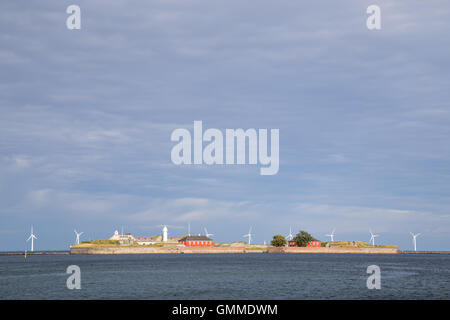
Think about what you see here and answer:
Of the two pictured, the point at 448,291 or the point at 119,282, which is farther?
the point at 119,282

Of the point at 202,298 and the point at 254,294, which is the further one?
the point at 254,294

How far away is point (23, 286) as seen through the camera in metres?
83.0
